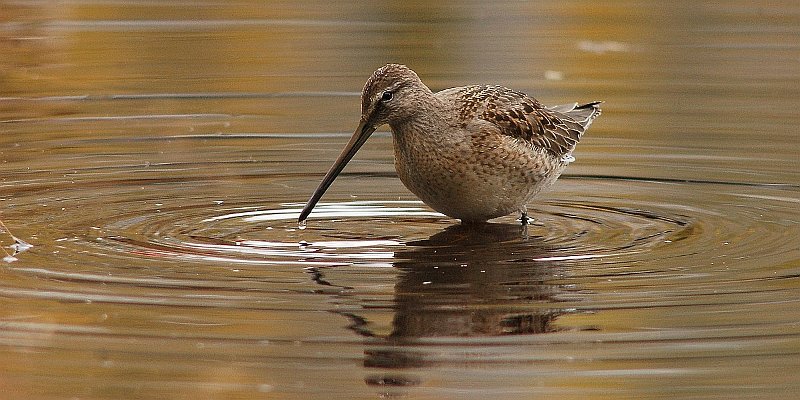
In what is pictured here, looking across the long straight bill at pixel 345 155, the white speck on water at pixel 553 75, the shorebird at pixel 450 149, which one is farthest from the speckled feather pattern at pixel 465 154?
the white speck on water at pixel 553 75

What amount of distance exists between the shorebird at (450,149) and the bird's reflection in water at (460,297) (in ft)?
0.84

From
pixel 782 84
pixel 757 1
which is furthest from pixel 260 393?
pixel 757 1

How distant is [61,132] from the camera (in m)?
11.1

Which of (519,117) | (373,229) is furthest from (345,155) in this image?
(519,117)

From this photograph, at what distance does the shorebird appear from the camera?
27.2 feet

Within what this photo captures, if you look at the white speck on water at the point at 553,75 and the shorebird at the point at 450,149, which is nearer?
the shorebird at the point at 450,149

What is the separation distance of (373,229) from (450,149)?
0.63m

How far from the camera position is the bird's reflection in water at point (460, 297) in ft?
18.8

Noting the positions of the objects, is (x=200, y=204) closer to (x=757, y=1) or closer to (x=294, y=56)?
(x=294, y=56)

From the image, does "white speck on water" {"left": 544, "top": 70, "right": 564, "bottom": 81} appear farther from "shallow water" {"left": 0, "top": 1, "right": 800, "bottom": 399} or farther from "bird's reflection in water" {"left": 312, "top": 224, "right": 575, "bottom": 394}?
"bird's reflection in water" {"left": 312, "top": 224, "right": 575, "bottom": 394}

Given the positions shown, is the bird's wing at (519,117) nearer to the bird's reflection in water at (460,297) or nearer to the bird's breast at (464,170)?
the bird's breast at (464,170)

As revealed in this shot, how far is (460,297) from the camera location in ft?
21.6

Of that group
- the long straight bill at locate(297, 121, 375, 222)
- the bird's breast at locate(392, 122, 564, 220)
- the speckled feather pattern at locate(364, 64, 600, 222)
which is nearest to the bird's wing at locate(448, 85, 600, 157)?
the speckled feather pattern at locate(364, 64, 600, 222)

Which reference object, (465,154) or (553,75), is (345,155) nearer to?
(465,154)
